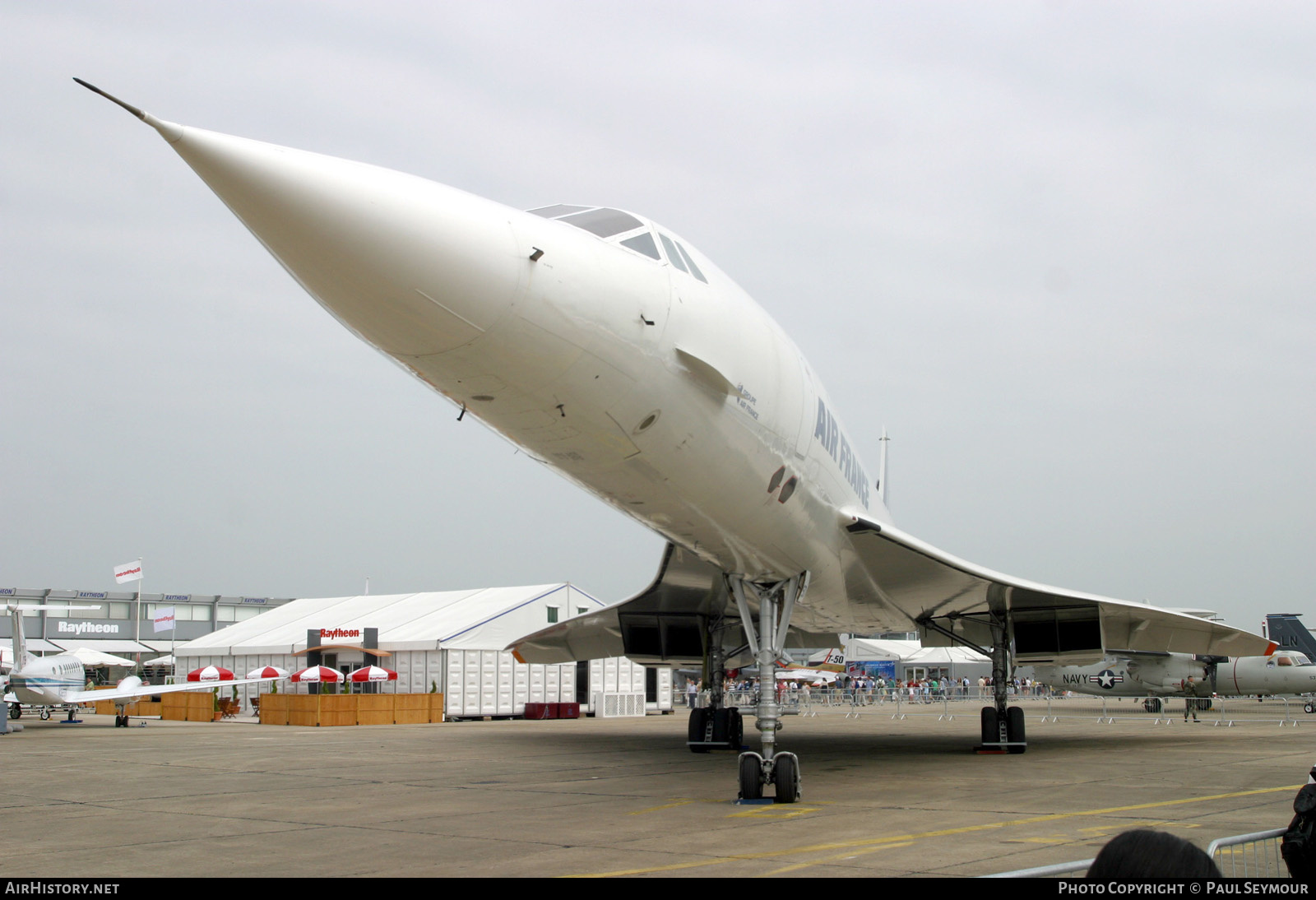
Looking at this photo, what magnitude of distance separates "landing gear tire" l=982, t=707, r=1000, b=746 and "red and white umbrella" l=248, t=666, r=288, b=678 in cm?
2070

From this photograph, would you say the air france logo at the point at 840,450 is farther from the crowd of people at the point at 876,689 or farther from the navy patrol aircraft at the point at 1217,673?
the crowd of people at the point at 876,689

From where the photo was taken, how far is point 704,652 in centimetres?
1324

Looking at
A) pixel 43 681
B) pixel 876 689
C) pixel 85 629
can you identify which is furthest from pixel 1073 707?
pixel 85 629

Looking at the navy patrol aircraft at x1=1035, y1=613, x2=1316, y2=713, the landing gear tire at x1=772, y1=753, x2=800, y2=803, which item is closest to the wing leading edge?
the landing gear tire at x1=772, y1=753, x2=800, y2=803

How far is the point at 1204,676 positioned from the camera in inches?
1081

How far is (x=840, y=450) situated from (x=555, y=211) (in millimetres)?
4676

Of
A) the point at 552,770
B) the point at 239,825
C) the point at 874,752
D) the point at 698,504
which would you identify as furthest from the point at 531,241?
the point at 874,752

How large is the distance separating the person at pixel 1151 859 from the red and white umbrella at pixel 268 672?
2941 centimetres

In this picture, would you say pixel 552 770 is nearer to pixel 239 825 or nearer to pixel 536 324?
A: pixel 239 825

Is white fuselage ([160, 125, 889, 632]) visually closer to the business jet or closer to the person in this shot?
the person

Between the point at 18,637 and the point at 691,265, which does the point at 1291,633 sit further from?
the point at 18,637

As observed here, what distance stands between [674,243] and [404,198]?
236 cm

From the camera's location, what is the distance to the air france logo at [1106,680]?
29119mm

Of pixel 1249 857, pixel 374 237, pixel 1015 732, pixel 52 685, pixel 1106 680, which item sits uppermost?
pixel 374 237
